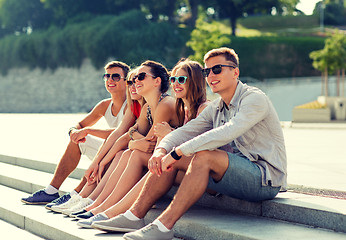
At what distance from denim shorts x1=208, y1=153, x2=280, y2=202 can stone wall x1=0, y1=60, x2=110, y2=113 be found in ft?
113

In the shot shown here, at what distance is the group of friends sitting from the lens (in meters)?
3.29

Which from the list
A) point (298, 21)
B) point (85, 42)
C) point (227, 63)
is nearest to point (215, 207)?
point (227, 63)

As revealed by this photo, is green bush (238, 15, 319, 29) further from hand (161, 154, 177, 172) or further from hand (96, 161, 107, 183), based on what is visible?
hand (161, 154, 177, 172)

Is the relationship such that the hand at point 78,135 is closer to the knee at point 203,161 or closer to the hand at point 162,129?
the hand at point 162,129

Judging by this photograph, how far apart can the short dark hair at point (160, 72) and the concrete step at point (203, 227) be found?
950 mm

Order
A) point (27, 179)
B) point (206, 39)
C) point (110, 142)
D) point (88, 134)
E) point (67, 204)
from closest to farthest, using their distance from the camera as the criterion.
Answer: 1. point (67, 204)
2. point (110, 142)
3. point (88, 134)
4. point (27, 179)
5. point (206, 39)

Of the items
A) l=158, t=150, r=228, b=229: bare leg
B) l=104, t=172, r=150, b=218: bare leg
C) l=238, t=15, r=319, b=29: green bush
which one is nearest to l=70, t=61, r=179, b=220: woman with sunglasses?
l=104, t=172, r=150, b=218: bare leg

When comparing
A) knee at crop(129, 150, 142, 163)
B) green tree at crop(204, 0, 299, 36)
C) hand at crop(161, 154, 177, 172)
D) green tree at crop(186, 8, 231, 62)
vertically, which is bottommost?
knee at crop(129, 150, 142, 163)

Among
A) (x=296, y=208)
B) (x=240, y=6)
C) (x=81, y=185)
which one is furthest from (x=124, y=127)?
(x=240, y=6)

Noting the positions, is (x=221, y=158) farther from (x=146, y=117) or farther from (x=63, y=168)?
(x=63, y=168)

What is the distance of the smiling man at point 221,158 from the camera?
10.6 ft

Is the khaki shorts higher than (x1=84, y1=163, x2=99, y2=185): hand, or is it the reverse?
the khaki shorts

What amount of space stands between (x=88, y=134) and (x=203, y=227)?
2.21 metres

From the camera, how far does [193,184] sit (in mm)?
3197
